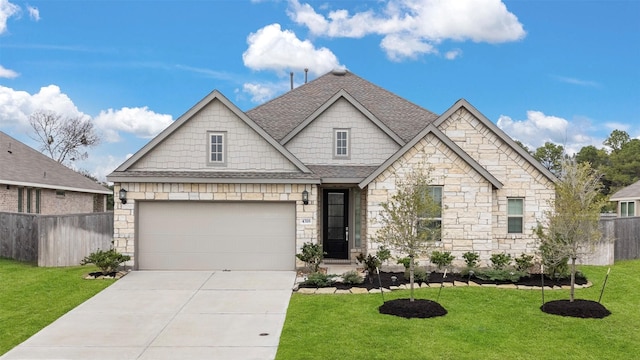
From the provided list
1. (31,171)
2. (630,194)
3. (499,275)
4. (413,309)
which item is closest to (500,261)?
(499,275)

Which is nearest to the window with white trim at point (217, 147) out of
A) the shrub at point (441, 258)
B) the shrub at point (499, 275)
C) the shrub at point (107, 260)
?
the shrub at point (107, 260)

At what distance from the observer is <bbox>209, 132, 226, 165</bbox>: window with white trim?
1550 cm

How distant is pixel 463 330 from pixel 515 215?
7.64 metres

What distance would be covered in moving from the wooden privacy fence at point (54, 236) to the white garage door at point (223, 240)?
2731 mm

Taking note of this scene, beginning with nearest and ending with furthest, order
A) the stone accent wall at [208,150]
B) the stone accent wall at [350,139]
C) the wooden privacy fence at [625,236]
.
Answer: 1. the stone accent wall at [208,150]
2. the stone accent wall at [350,139]
3. the wooden privacy fence at [625,236]

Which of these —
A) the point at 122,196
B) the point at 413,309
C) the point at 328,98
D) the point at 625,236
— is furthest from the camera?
the point at 328,98

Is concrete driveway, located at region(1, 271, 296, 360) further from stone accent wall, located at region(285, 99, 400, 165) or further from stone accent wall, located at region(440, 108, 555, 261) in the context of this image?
stone accent wall, located at region(440, 108, 555, 261)

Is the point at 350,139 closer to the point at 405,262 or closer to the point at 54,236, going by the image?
the point at 405,262

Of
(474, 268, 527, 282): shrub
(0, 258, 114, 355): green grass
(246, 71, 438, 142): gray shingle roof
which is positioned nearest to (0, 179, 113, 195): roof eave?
(0, 258, 114, 355): green grass

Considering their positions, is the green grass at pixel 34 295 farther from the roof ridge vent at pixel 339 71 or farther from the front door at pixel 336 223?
the roof ridge vent at pixel 339 71

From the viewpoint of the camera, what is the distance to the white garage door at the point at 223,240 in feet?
50.7

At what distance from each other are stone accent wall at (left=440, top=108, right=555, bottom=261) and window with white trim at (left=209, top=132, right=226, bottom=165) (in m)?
7.13

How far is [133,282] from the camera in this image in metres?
13.7

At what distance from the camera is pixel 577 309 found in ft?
35.1
